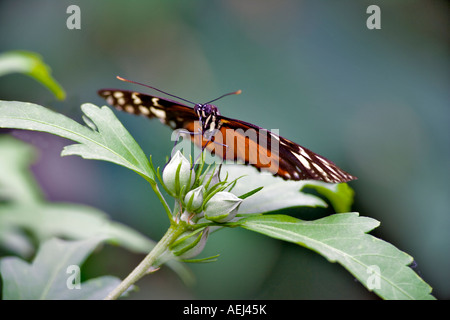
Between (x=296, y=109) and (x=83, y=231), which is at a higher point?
(x=296, y=109)

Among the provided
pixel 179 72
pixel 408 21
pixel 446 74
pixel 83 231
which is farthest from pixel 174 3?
pixel 83 231

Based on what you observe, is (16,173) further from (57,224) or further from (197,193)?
(197,193)

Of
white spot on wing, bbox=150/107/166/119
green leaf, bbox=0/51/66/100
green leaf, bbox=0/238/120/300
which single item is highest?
green leaf, bbox=0/51/66/100

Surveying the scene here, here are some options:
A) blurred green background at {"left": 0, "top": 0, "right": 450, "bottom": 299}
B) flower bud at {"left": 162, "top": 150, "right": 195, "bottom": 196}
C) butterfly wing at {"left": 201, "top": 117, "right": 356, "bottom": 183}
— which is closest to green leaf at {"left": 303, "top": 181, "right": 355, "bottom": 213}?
butterfly wing at {"left": 201, "top": 117, "right": 356, "bottom": 183}

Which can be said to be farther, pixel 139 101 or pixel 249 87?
pixel 249 87

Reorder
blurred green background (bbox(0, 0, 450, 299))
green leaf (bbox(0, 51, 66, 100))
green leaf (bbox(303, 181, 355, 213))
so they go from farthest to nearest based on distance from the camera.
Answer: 1. blurred green background (bbox(0, 0, 450, 299))
2. green leaf (bbox(0, 51, 66, 100))
3. green leaf (bbox(303, 181, 355, 213))

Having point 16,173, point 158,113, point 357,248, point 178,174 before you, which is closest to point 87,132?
point 178,174

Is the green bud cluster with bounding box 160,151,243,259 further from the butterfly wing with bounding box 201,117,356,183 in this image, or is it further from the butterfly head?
the butterfly head
